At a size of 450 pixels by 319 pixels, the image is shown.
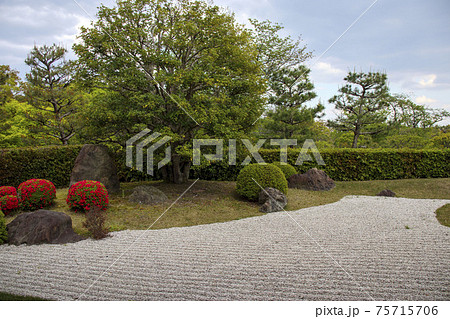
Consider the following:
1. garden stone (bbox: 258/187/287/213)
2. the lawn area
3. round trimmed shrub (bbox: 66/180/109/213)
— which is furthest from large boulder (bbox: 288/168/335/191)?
round trimmed shrub (bbox: 66/180/109/213)

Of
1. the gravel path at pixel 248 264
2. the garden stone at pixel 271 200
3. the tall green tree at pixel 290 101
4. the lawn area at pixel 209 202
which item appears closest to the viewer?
the gravel path at pixel 248 264

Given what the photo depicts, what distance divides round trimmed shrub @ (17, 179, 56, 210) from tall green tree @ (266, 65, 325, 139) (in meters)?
12.3

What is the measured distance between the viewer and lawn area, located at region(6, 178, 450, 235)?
7.79 metres

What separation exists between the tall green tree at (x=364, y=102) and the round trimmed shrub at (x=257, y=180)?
1009 centimetres

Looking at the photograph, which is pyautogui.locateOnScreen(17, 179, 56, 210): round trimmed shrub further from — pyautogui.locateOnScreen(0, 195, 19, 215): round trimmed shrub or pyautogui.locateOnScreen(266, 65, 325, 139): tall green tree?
pyautogui.locateOnScreen(266, 65, 325, 139): tall green tree

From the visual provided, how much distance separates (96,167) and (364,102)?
52.2 feet

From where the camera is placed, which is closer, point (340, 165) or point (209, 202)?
point (209, 202)

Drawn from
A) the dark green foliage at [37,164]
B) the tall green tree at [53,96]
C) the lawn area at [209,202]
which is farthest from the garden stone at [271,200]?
the tall green tree at [53,96]

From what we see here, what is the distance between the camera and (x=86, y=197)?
8180 mm

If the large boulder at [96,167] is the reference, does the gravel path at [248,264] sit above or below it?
below

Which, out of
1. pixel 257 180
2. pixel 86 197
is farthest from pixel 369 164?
pixel 86 197

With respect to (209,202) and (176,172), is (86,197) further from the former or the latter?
(176,172)

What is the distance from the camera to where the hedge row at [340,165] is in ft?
41.8

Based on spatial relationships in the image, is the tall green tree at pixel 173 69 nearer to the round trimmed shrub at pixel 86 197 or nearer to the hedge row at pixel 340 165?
the round trimmed shrub at pixel 86 197
